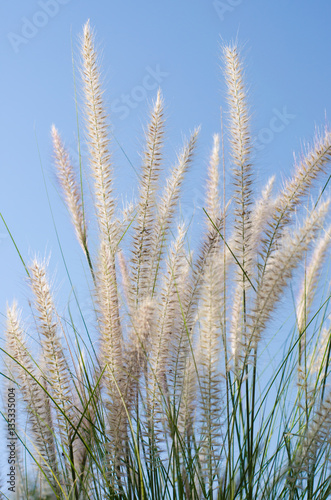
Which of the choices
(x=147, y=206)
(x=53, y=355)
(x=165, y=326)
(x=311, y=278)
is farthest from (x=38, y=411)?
(x=311, y=278)

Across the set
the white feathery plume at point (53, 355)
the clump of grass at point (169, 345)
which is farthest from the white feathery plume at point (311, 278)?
the white feathery plume at point (53, 355)

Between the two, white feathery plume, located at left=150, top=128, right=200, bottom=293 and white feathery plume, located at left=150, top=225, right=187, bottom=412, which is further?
white feathery plume, located at left=150, top=128, right=200, bottom=293

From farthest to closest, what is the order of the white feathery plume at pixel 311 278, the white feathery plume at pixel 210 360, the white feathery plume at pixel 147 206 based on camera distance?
1. the white feathery plume at pixel 311 278
2. the white feathery plume at pixel 147 206
3. the white feathery plume at pixel 210 360

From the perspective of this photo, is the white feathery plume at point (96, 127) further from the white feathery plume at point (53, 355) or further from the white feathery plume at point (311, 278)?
the white feathery plume at point (311, 278)

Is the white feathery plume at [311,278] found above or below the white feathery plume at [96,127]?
below

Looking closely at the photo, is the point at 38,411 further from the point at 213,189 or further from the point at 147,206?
the point at 213,189

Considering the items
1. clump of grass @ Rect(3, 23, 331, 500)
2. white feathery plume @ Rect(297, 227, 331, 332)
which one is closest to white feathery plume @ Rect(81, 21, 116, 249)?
clump of grass @ Rect(3, 23, 331, 500)

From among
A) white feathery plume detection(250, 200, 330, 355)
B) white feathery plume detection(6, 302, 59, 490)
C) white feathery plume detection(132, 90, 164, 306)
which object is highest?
white feathery plume detection(132, 90, 164, 306)

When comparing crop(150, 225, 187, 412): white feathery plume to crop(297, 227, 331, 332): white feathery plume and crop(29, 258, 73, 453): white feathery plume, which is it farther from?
crop(297, 227, 331, 332): white feathery plume

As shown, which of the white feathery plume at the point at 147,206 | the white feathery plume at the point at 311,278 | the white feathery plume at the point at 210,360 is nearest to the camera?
the white feathery plume at the point at 210,360

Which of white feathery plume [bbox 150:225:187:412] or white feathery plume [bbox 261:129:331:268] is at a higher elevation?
white feathery plume [bbox 261:129:331:268]

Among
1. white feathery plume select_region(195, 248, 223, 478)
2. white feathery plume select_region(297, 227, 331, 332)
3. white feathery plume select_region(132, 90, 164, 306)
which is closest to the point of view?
white feathery plume select_region(195, 248, 223, 478)

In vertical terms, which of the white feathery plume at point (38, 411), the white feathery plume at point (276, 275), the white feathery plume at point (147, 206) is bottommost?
the white feathery plume at point (38, 411)

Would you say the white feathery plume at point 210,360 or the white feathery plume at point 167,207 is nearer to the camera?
the white feathery plume at point 210,360
